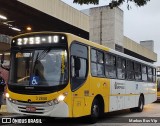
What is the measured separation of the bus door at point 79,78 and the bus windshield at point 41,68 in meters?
0.40

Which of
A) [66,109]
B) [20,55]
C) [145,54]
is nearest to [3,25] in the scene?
[20,55]

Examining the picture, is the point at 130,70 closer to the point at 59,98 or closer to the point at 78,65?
the point at 78,65

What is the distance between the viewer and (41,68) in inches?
464

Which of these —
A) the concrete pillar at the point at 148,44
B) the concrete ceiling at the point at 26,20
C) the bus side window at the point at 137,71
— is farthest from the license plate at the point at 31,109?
the concrete pillar at the point at 148,44

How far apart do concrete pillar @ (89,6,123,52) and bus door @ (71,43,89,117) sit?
15420mm

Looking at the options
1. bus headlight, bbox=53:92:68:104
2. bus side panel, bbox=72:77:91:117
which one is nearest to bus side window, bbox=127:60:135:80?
bus side panel, bbox=72:77:91:117

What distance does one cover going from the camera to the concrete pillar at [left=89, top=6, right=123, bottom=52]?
93.2 feet

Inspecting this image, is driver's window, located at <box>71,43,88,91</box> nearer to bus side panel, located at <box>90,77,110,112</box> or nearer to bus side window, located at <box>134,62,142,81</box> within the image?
bus side panel, located at <box>90,77,110,112</box>

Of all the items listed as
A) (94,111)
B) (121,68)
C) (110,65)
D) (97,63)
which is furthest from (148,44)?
(94,111)

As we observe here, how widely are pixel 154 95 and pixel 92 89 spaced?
11081 millimetres

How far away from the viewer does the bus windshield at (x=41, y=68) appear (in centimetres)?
1162

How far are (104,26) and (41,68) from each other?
17404mm

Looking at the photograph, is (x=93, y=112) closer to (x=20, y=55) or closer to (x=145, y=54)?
Result: (x=20, y=55)

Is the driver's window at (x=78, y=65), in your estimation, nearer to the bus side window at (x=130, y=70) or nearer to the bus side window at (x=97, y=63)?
the bus side window at (x=97, y=63)
